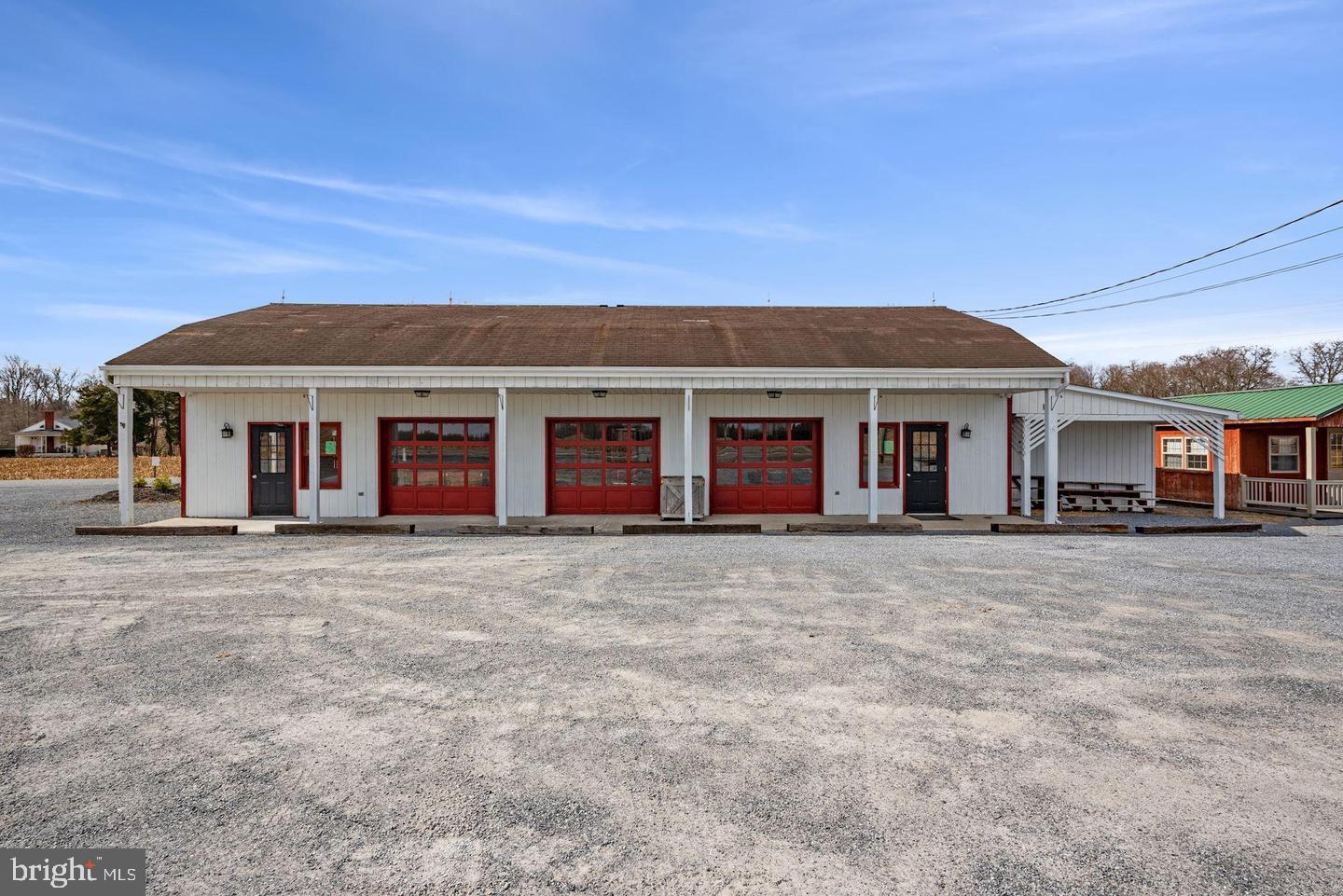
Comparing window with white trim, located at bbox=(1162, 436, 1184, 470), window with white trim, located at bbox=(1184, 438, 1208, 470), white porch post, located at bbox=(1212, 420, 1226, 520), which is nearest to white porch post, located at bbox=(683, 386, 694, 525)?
white porch post, located at bbox=(1212, 420, 1226, 520)

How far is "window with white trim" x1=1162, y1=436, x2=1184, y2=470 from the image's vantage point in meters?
20.8

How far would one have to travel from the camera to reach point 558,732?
4062mm

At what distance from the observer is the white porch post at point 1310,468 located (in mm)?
15836

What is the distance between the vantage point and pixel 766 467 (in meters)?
15.2

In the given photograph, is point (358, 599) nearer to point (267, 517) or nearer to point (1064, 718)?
point (1064, 718)

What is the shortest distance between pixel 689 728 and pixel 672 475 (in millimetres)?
10938

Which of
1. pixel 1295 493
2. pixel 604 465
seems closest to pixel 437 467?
pixel 604 465

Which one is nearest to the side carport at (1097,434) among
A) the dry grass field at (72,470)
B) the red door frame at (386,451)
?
the red door frame at (386,451)

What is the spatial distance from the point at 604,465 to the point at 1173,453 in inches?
673

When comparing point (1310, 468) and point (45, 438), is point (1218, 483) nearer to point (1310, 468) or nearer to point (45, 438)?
point (1310, 468)

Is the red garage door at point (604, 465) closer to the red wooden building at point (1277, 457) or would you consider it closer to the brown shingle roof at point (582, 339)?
the brown shingle roof at point (582, 339)

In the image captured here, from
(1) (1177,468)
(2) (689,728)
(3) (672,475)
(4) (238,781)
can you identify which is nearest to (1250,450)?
(1) (1177,468)

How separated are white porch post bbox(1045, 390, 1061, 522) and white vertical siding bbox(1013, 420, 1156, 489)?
358 cm

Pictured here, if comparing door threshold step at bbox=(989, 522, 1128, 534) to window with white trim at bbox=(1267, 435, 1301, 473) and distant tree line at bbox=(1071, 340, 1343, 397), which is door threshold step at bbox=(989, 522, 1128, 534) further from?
distant tree line at bbox=(1071, 340, 1343, 397)
